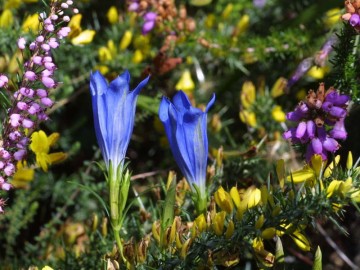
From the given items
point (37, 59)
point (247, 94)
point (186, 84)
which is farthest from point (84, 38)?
point (37, 59)

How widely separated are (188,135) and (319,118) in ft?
0.80

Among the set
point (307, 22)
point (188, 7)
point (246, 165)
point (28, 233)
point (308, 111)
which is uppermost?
point (188, 7)

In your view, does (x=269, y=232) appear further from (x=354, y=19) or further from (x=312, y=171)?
(x=354, y=19)

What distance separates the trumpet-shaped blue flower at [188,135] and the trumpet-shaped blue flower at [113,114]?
0.22ft

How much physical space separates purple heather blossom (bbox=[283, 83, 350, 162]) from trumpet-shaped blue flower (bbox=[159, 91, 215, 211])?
166mm

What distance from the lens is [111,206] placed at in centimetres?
108

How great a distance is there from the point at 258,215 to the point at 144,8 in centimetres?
86

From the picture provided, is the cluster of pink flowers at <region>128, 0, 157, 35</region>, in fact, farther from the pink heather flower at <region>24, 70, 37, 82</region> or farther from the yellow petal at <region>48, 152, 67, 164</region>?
the pink heather flower at <region>24, 70, 37, 82</region>

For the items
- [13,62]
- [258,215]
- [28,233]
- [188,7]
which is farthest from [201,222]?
[188,7]

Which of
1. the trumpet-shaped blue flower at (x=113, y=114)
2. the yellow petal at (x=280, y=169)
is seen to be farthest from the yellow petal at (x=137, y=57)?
the yellow petal at (x=280, y=169)

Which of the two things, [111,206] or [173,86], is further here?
[173,86]

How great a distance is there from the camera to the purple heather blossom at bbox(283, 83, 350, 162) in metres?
1.12

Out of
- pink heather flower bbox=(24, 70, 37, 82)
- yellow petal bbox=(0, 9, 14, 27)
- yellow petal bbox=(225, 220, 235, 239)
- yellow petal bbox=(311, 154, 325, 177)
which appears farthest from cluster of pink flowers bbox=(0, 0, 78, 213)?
yellow petal bbox=(0, 9, 14, 27)

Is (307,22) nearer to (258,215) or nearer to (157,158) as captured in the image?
(157,158)
